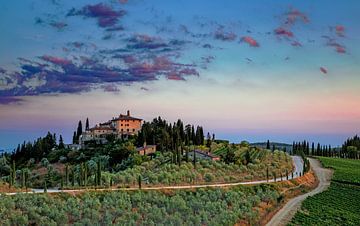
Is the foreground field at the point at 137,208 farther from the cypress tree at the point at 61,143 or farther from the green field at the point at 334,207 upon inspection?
the cypress tree at the point at 61,143

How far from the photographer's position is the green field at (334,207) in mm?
40625

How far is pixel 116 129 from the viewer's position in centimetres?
13288

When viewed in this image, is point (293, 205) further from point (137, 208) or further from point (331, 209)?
point (137, 208)

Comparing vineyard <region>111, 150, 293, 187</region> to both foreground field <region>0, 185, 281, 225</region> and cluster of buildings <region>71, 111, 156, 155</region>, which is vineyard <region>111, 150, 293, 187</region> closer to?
foreground field <region>0, 185, 281, 225</region>

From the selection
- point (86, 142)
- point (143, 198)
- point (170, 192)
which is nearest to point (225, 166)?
point (170, 192)

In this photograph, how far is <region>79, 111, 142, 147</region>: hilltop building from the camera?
12845cm

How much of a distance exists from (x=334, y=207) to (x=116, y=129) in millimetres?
93218

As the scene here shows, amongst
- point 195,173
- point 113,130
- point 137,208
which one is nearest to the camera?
point 137,208

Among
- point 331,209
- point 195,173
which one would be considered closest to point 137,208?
point 331,209

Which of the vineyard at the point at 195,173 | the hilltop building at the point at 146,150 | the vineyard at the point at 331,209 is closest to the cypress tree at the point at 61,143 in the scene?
the hilltop building at the point at 146,150

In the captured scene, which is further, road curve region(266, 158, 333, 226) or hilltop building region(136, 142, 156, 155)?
hilltop building region(136, 142, 156, 155)

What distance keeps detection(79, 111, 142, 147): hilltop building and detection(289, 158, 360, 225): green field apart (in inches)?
2973

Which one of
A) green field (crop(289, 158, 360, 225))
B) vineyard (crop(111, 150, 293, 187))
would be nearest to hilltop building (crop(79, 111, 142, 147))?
vineyard (crop(111, 150, 293, 187))

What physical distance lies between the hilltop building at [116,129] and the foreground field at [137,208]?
83.0m
